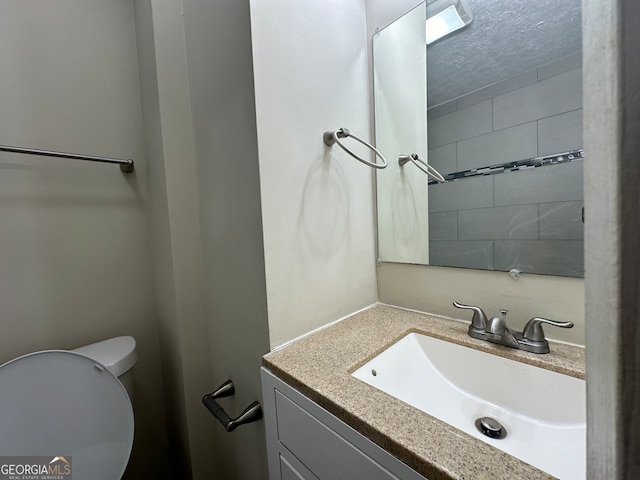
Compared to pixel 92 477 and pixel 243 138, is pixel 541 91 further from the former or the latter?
pixel 92 477

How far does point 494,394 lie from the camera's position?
63cm

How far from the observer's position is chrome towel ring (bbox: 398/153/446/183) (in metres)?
0.92

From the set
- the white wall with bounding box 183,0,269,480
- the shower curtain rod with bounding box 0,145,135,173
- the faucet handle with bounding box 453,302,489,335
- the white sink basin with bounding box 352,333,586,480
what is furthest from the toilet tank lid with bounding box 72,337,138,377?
the faucet handle with bounding box 453,302,489,335

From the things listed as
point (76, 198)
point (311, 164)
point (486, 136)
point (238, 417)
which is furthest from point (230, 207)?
point (486, 136)

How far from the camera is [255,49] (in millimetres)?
651

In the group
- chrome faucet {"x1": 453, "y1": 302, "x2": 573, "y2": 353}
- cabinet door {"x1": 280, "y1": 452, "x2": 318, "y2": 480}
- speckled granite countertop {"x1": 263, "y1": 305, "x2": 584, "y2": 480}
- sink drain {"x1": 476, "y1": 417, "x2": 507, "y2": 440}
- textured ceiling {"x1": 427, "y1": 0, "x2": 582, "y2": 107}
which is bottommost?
cabinet door {"x1": 280, "y1": 452, "x2": 318, "y2": 480}

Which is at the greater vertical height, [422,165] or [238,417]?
[422,165]

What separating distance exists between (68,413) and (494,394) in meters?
1.25

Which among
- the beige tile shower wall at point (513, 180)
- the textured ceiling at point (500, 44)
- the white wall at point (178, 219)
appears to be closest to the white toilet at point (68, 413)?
the white wall at point (178, 219)

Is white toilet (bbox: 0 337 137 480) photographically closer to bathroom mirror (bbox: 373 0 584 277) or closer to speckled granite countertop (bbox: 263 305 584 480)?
speckled granite countertop (bbox: 263 305 584 480)

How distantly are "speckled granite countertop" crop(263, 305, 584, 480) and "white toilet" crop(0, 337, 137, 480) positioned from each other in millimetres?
623

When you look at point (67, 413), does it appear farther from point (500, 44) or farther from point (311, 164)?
point (500, 44)

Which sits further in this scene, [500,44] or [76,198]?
[76,198]

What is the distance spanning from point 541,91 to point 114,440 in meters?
1.70
